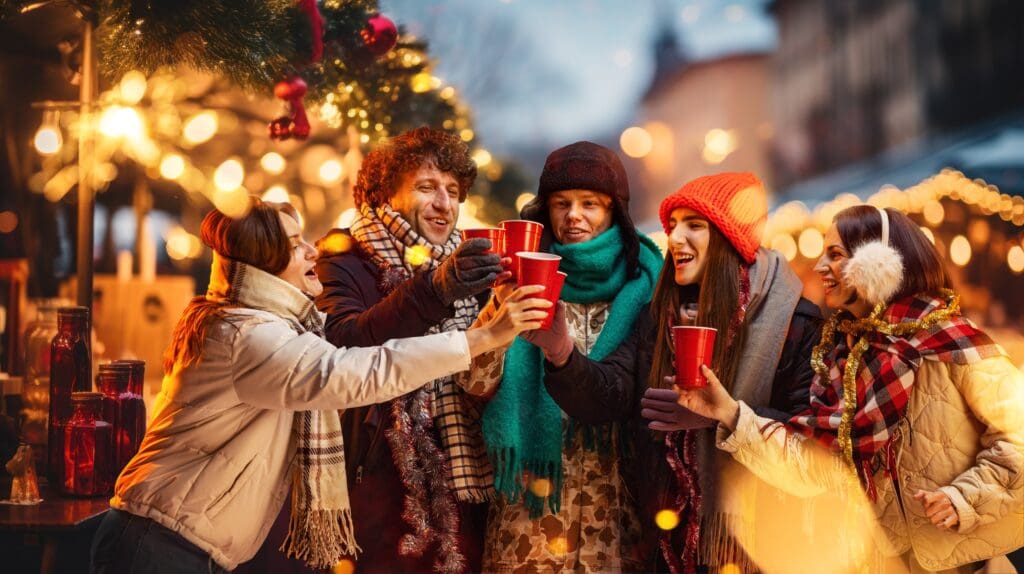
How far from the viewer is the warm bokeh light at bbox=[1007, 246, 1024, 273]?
701 cm

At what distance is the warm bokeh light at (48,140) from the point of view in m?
3.84

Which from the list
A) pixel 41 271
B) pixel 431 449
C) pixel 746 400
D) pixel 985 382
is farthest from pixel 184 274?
pixel 985 382

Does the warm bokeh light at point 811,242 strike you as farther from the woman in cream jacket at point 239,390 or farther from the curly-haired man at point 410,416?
the woman in cream jacket at point 239,390

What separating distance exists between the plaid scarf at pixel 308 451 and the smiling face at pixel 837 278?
1448mm

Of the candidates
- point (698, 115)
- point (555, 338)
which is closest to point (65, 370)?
point (555, 338)

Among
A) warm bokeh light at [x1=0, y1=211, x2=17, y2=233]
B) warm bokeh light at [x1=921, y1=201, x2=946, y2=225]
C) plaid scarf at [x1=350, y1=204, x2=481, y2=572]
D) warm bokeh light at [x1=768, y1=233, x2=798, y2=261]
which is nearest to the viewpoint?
plaid scarf at [x1=350, y1=204, x2=481, y2=572]

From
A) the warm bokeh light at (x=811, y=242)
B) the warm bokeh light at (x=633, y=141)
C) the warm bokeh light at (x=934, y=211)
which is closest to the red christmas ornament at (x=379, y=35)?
the warm bokeh light at (x=811, y=242)

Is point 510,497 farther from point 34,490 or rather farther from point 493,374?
point 34,490

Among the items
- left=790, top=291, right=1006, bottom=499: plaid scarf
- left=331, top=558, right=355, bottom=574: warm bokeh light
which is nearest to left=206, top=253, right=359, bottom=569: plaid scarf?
left=331, top=558, right=355, bottom=574: warm bokeh light

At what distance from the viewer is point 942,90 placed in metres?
11.9

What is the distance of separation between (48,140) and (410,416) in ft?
6.43

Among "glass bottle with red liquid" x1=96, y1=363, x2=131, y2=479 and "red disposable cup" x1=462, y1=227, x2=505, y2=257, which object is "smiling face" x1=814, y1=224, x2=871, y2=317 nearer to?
"red disposable cup" x1=462, y1=227, x2=505, y2=257

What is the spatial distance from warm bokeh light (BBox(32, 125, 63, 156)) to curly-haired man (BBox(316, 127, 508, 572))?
1.49m

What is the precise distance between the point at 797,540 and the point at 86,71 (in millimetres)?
2813
